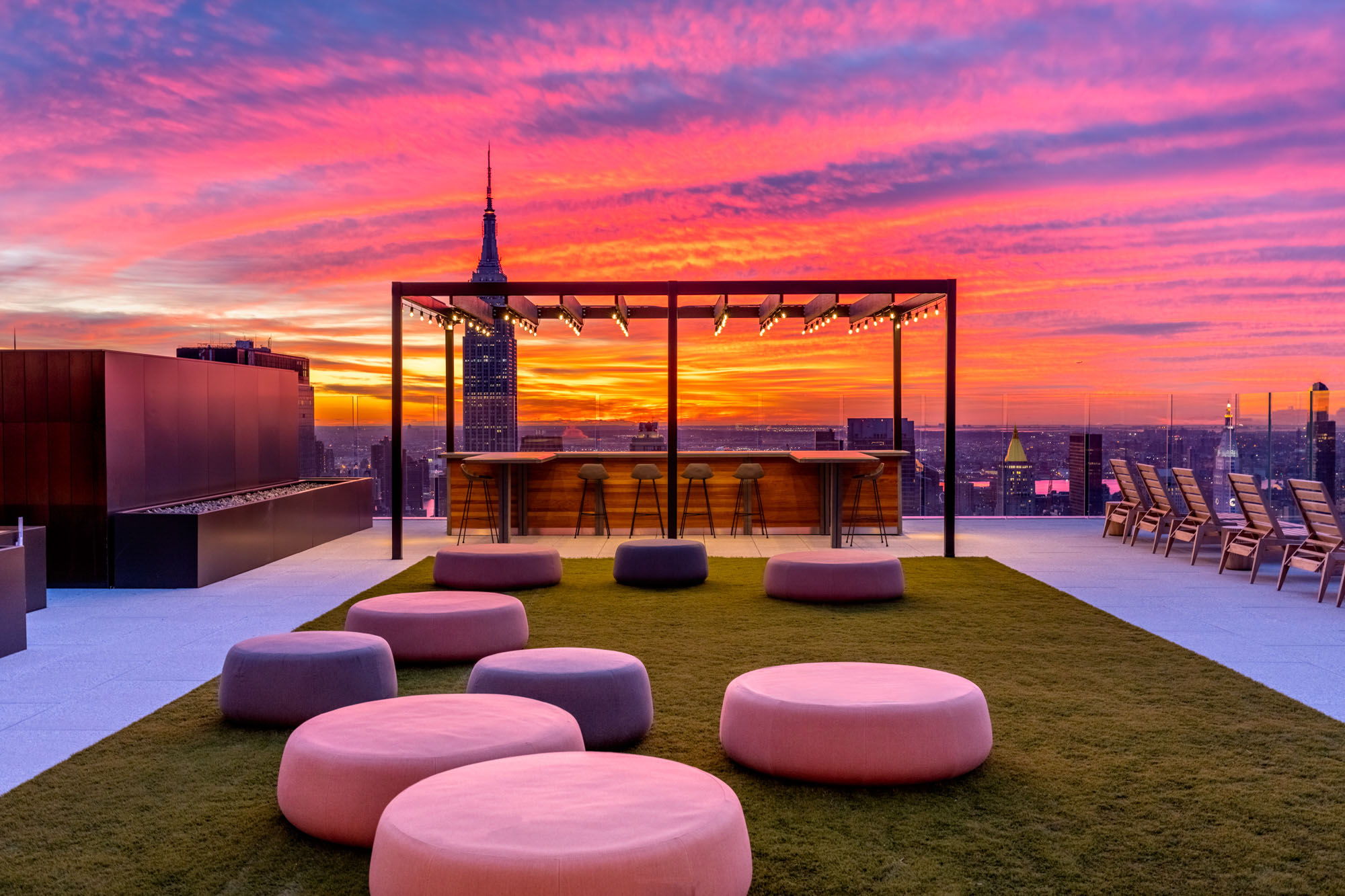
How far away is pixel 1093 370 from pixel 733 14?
8449mm

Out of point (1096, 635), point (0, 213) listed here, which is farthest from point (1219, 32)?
point (0, 213)

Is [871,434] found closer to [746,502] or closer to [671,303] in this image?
[746,502]

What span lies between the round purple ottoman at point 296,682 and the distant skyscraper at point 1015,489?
12.1 meters

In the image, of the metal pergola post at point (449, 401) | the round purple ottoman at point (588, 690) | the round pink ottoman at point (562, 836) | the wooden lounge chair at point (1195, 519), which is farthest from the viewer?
the metal pergola post at point (449, 401)

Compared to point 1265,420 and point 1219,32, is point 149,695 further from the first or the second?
point 1265,420

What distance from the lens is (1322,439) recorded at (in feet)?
43.7

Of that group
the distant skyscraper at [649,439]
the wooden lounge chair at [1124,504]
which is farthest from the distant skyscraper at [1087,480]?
the distant skyscraper at [649,439]

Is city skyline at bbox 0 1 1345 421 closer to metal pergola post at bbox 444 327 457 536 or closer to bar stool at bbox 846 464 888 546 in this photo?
metal pergola post at bbox 444 327 457 536

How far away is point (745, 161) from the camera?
41.7ft

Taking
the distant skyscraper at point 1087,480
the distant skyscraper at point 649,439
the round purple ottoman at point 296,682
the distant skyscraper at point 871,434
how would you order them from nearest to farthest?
the round purple ottoman at point 296,682, the distant skyscraper at point 649,439, the distant skyscraper at point 871,434, the distant skyscraper at point 1087,480

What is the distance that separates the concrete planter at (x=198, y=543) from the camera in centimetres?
861

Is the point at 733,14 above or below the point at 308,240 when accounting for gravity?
above

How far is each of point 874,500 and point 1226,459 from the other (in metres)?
5.44

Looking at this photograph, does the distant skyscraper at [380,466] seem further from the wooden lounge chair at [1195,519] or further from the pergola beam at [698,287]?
the wooden lounge chair at [1195,519]
